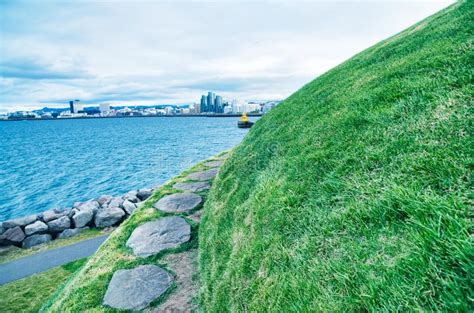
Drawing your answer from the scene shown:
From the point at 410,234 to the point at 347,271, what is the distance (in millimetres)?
485

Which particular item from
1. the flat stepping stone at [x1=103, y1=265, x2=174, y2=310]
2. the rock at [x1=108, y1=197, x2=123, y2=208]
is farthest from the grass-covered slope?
the rock at [x1=108, y1=197, x2=123, y2=208]

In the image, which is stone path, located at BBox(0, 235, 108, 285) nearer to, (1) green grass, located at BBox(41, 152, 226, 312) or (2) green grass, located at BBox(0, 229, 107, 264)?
(2) green grass, located at BBox(0, 229, 107, 264)

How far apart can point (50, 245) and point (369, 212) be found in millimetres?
14417

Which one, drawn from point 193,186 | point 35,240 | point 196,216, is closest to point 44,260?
point 35,240

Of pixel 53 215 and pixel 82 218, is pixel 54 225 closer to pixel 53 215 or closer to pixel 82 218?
pixel 82 218

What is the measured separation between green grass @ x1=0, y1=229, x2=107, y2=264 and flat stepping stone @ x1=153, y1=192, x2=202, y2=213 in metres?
7.55

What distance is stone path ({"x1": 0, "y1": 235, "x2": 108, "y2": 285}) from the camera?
355 inches

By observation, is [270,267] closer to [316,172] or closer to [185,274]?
[316,172]

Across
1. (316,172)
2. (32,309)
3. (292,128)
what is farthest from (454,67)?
(32,309)

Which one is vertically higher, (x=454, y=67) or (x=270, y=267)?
(x=454, y=67)

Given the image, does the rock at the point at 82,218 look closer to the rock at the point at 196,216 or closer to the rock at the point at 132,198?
the rock at the point at 132,198

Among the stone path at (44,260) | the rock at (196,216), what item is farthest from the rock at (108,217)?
the rock at (196,216)

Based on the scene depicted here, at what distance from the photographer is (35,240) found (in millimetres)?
12508

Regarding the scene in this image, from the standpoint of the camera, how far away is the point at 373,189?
2.30 m
